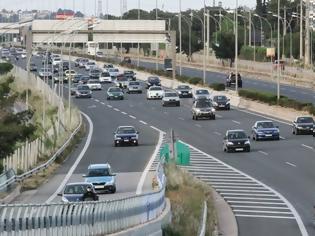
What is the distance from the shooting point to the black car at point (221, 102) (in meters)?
94.7

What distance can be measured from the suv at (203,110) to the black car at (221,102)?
25.7ft

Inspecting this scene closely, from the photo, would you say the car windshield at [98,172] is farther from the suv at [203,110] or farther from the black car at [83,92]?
the black car at [83,92]

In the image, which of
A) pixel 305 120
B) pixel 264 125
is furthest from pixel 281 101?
pixel 264 125

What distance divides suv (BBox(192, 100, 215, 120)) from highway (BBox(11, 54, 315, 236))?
2.33 ft

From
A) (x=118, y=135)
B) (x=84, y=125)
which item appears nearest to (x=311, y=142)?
(x=118, y=135)

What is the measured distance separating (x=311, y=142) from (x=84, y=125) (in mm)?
23085

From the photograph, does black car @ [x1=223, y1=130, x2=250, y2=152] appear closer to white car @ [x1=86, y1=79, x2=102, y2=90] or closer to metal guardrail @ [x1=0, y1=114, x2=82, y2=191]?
metal guardrail @ [x1=0, y1=114, x2=82, y2=191]

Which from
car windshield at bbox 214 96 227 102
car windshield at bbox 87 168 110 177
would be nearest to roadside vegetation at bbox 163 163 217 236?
car windshield at bbox 87 168 110 177

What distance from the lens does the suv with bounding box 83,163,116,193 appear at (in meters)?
45.8

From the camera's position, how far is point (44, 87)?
100625 millimetres

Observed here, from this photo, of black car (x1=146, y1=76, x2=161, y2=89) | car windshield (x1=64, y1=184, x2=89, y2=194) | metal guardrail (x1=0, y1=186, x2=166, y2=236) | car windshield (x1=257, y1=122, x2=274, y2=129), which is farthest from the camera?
black car (x1=146, y1=76, x2=161, y2=89)

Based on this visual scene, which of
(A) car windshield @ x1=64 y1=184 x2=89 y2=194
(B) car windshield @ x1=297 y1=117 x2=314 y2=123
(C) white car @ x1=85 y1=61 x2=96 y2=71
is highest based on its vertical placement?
(A) car windshield @ x1=64 y1=184 x2=89 y2=194

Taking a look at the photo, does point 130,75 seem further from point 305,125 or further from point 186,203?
point 186,203

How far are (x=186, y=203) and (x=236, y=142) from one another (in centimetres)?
2580
